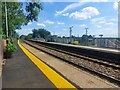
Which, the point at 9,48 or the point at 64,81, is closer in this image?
the point at 64,81

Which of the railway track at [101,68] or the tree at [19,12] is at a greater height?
A: the tree at [19,12]

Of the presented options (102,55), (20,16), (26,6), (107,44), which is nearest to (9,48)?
(102,55)

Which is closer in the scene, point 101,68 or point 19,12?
point 101,68

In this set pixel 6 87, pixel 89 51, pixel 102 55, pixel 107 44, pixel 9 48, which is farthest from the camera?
pixel 107 44

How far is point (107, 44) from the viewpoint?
35188 mm

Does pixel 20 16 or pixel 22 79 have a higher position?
pixel 20 16

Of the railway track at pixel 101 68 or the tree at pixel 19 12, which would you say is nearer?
the railway track at pixel 101 68

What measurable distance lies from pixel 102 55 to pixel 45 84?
13.2 meters

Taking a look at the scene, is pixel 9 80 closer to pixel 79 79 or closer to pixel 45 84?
pixel 45 84

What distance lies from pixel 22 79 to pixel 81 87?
2.78m

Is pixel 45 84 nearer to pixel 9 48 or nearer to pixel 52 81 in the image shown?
pixel 52 81

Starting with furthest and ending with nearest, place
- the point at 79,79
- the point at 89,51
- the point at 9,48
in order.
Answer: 1. the point at 89,51
2. the point at 9,48
3. the point at 79,79

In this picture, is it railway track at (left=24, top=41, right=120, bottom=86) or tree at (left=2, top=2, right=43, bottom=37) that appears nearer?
railway track at (left=24, top=41, right=120, bottom=86)

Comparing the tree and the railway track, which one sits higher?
the tree
